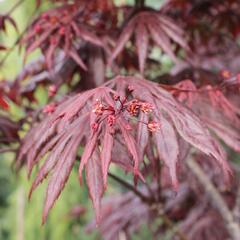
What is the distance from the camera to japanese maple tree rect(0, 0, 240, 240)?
66 cm

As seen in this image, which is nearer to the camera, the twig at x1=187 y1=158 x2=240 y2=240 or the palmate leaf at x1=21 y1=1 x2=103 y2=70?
the palmate leaf at x1=21 y1=1 x2=103 y2=70

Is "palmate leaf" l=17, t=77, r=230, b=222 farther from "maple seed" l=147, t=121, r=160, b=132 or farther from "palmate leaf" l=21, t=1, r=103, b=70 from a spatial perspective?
"palmate leaf" l=21, t=1, r=103, b=70

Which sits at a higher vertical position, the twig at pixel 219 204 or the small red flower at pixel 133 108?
the small red flower at pixel 133 108

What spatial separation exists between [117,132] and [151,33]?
363 millimetres

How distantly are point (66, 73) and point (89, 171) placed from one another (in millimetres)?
425

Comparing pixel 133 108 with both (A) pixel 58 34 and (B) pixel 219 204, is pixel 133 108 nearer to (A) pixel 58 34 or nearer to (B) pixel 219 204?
(A) pixel 58 34

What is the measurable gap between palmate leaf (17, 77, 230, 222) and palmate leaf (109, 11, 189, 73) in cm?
22

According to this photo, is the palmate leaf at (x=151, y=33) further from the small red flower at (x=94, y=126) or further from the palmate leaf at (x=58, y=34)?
the small red flower at (x=94, y=126)

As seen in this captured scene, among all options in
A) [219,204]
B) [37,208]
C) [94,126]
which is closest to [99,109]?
[94,126]

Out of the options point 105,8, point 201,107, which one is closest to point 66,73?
point 105,8

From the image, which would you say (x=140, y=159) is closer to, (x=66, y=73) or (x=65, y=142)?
(x=65, y=142)

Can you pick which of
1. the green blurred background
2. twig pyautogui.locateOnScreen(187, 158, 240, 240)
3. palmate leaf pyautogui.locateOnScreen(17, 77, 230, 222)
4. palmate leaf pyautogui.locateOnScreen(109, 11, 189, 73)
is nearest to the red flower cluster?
palmate leaf pyautogui.locateOnScreen(17, 77, 230, 222)

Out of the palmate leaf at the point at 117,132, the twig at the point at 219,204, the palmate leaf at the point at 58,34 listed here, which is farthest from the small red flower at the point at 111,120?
the twig at the point at 219,204

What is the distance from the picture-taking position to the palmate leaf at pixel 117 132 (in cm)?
63
